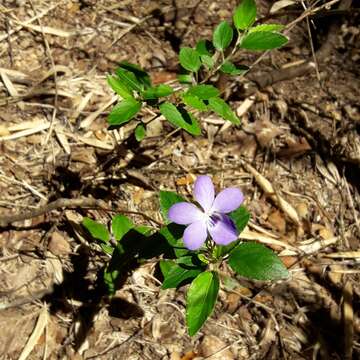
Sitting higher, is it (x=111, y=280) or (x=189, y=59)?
(x=189, y=59)

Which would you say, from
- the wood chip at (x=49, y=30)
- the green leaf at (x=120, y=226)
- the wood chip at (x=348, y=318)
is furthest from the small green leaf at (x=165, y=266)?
the wood chip at (x=49, y=30)

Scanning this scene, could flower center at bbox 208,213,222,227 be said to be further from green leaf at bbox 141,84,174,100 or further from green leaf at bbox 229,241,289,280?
green leaf at bbox 141,84,174,100

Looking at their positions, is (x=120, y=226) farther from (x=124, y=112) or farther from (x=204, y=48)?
(x=204, y=48)

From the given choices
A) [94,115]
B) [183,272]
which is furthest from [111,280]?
[94,115]

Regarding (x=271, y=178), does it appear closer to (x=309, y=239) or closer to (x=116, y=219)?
(x=309, y=239)

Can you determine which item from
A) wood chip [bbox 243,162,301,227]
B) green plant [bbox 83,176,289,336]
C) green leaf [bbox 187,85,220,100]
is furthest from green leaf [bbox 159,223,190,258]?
wood chip [bbox 243,162,301,227]

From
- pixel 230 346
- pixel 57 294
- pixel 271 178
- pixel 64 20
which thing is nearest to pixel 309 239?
pixel 271 178

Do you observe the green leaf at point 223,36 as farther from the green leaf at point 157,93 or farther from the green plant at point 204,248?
the green plant at point 204,248

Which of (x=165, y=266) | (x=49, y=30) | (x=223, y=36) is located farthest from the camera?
(x=49, y=30)
